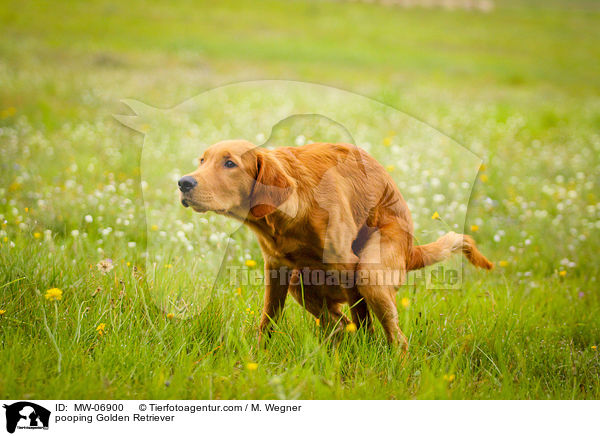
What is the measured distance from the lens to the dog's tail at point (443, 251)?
3.03m

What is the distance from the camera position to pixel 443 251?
3.08 metres

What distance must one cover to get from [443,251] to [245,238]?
1.83 metres

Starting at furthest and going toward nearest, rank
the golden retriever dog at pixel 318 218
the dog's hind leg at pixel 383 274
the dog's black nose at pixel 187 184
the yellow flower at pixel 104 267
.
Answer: the yellow flower at pixel 104 267, the dog's hind leg at pixel 383 274, the golden retriever dog at pixel 318 218, the dog's black nose at pixel 187 184

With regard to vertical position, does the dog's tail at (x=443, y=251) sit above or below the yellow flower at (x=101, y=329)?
above

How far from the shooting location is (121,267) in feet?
11.2

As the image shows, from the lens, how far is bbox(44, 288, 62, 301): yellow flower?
2906 millimetres

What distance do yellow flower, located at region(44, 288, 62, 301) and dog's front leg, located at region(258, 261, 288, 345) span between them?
112 cm

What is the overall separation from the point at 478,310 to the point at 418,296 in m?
0.40

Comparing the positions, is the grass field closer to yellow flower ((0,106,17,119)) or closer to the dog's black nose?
yellow flower ((0,106,17,119))

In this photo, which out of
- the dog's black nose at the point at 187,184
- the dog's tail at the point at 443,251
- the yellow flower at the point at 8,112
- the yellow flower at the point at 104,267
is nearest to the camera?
the dog's black nose at the point at 187,184

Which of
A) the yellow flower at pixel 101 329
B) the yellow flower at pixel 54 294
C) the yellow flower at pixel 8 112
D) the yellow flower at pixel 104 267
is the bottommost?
the yellow flower at pixel 101 329

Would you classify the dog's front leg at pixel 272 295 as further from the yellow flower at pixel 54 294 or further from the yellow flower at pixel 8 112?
the yellow flower at pixel 8 112
